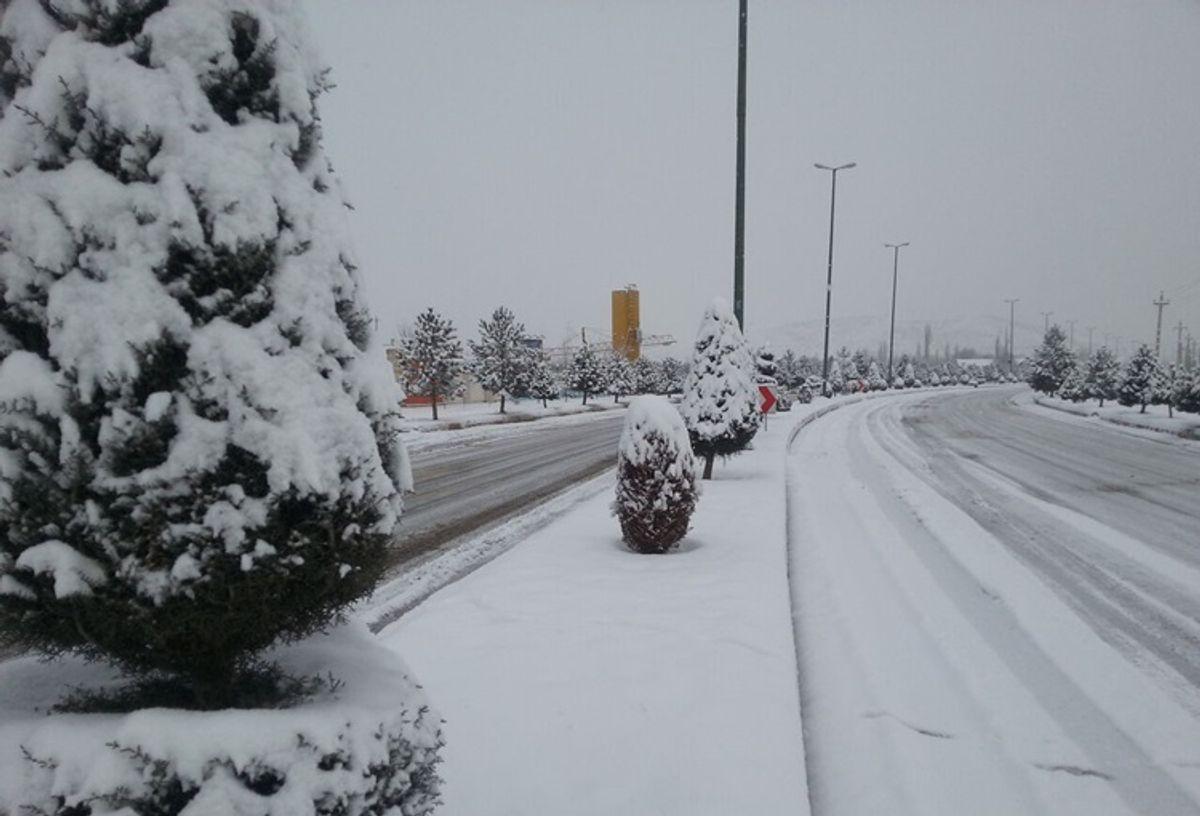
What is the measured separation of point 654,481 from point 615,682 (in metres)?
3.16

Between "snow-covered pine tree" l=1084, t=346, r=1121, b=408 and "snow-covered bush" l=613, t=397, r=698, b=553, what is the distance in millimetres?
56567

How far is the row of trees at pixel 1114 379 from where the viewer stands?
1320 inches

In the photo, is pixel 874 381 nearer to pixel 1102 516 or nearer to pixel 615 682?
pixel 1102 516

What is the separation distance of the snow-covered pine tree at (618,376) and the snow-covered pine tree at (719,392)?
54519 millimetres

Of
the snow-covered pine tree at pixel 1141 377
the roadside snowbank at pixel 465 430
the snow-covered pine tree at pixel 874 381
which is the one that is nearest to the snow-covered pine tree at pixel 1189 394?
the snow-covered pine tree at pixel 1141 377

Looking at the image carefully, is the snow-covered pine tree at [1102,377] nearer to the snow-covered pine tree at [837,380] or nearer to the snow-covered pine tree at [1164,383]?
the snow-covered pine tree at [1164,383]

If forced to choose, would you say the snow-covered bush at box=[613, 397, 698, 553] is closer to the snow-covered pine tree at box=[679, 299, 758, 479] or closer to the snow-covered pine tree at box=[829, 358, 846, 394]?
the snow-covered pine tree at box=[679, 299, 758, 479]

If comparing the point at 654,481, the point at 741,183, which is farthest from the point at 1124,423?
the point at 654,481

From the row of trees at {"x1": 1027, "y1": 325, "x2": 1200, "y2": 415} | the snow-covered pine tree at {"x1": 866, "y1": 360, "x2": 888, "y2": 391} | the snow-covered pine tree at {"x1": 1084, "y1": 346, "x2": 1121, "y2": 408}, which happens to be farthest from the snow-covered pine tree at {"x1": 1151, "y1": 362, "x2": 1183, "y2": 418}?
the snow-covered pine tree at {"x1": 866, "y1": 360, "x2": 888, "y2": 391}

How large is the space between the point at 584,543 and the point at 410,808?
6.07 meters

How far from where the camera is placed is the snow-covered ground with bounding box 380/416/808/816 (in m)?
3.21

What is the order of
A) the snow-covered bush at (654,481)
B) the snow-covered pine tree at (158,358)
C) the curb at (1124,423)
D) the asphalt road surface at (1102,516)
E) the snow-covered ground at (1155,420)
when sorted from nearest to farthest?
1. the snow-covered pine tree at (158,358)
2. the asphalt road surface at (1102,516)
3. the snow-covered bush at (654,481)
4. the curb at (1124,423)
5. the snow-covered ground at (1155,420)

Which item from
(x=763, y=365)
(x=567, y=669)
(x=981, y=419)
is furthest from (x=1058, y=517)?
(x=981, y=419)

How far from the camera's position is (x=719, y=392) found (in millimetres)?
12203
